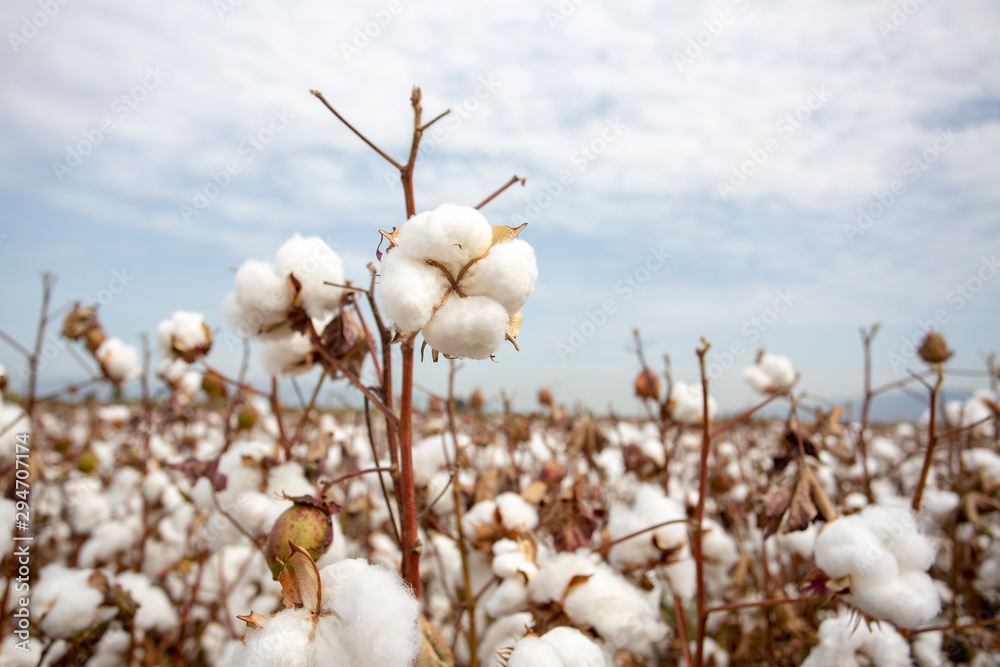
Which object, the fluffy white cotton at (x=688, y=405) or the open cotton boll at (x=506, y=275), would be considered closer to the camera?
the open cotton boll at (x=506, y=275)

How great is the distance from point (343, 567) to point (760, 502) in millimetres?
1272

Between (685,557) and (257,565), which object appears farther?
(257,565)

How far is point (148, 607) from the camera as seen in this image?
7.34 ft

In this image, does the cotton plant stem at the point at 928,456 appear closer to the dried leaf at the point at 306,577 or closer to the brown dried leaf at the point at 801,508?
the brown dried leaf at the point at 801,508

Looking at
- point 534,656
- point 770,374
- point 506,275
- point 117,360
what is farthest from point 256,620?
point 770,374

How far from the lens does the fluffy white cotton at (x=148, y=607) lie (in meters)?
2.20

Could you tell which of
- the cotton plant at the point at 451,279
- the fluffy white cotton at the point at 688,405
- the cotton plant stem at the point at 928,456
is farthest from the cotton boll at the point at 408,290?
the fluffy white cotton at the point at 688,405

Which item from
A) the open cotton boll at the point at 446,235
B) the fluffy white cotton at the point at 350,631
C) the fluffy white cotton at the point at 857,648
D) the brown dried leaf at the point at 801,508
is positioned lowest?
the fluffy white cotton at the point at 857,648

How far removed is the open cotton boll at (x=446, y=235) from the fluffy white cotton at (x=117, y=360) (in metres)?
2.54

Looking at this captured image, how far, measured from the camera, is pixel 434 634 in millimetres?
936

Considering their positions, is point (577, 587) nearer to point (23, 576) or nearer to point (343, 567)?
point (343, 567)

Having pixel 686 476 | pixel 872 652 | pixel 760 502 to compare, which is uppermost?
pixel 686 476

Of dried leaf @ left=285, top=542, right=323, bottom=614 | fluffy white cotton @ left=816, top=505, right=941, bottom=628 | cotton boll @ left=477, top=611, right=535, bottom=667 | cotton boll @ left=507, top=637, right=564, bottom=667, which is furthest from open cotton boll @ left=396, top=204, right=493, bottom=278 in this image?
cotton boll @ left=477, top=611, right=535, bottom=667

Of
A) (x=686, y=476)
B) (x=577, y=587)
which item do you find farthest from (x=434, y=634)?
(x=686, y=476)
